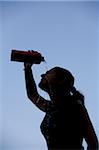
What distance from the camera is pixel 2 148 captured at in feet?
6.81

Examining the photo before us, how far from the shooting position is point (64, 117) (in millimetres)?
1689

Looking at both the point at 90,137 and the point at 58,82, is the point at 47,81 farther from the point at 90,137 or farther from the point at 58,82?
the point at 90,137

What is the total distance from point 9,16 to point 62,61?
475mm

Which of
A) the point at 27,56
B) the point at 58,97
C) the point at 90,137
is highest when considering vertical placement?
the point at 27,56

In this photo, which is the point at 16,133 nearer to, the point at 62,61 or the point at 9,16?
the point at 62,61

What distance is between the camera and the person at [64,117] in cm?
164

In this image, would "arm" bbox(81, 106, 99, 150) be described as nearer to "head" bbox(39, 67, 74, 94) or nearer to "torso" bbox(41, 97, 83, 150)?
"torso" bbox(41, 97, 83, 150)

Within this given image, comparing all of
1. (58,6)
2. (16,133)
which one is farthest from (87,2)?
(16,133)

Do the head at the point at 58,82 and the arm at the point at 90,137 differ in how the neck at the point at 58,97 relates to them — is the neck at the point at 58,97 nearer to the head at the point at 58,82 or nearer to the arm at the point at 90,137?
the head at the point at 58,82

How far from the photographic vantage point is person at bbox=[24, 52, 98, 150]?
5.37ft

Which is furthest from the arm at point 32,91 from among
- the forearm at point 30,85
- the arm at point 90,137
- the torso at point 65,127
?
the arm at point 90,137

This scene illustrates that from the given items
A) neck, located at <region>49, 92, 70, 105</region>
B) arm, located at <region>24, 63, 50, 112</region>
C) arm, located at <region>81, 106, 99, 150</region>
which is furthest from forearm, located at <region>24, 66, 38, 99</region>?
arm, located at <region>81, 106, 99, 150</region>

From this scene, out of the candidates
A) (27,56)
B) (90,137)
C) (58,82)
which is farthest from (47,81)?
(90,137)

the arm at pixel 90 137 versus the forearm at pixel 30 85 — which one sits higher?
the forearm at pixel 30 85
